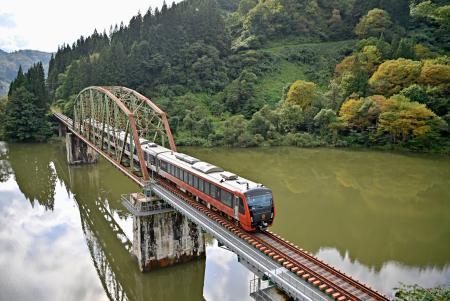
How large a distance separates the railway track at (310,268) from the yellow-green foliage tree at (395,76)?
51.0 meters

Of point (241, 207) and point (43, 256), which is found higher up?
point (241, 207)

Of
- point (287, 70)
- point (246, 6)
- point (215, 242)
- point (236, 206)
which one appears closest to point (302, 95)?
point (287, 70)

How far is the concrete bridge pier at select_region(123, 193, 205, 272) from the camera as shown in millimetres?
21531

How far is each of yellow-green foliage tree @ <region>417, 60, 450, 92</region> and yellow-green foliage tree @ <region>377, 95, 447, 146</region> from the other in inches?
215

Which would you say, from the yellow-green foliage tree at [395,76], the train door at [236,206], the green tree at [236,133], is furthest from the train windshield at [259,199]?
the yellow-green foliage tree at [395,76]

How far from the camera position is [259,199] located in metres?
16.6

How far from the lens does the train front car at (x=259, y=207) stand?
53.4 feet

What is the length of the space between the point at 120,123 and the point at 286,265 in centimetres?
2605

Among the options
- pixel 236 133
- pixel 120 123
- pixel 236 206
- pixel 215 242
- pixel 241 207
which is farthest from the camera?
pixel 236 133

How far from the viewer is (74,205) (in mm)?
36469

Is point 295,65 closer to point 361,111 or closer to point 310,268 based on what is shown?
point 361,111

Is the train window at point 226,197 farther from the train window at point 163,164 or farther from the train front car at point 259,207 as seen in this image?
the train window at point 163,164

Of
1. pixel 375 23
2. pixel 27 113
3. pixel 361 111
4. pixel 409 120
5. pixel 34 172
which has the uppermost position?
pixel 375 23

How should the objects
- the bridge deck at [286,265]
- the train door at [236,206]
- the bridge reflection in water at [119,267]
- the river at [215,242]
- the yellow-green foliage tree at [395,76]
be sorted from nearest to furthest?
1. the bridge deck at [286,265]
2. the train door at [236,206]
3. the bridge reflection in water at [119,267]
4. the river at [215,242]
5. the yellow-green foliage tree at [395,76]
